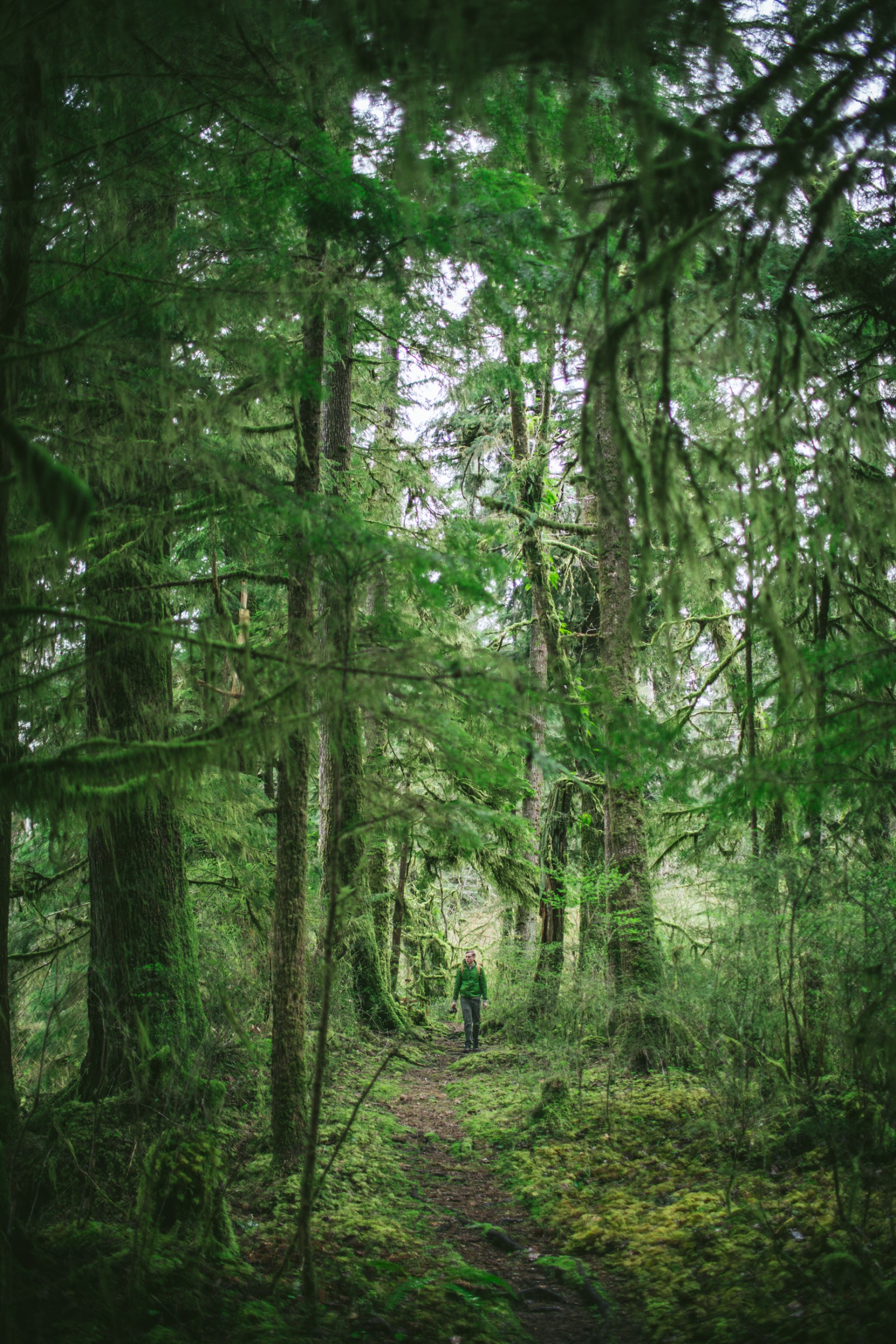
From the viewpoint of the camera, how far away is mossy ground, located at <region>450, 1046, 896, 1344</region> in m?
3.69

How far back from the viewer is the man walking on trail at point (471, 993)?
484 inches

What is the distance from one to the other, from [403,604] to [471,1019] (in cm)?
772

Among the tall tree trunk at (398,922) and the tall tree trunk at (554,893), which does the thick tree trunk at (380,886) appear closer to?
the tall tree trunk at (398,922)

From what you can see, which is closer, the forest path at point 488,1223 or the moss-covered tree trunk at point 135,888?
the forest path at point 488,1223

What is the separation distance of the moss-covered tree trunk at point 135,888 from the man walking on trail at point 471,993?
6.24 metres

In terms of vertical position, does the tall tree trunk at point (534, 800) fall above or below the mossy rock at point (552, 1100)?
above

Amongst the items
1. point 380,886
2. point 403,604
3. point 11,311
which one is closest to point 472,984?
point 380,886

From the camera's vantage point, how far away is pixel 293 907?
21.5 ft

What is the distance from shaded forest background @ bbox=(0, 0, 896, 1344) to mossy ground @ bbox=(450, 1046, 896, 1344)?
0.13ft

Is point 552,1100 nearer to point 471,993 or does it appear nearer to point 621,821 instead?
point 621,821

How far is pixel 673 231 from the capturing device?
329 cm

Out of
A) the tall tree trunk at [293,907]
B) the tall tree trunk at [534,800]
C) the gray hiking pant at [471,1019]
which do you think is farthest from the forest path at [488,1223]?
the tall tree trunk at [534,800]

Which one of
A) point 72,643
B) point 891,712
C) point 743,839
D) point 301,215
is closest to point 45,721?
point 72,643

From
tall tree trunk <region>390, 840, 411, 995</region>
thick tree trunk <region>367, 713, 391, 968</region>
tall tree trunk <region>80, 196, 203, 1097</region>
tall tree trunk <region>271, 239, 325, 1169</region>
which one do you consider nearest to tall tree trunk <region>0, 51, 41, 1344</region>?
tall tree trunk <region>80, 196, 203, 1097</region>
